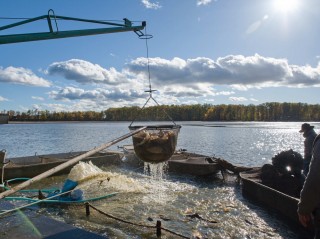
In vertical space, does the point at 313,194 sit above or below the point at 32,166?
above

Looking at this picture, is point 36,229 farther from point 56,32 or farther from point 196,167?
point 196,167

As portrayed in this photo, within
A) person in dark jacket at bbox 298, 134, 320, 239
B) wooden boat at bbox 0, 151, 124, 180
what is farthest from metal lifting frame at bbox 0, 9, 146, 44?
person in dark jacket at bbox 298, 134, 320, 239

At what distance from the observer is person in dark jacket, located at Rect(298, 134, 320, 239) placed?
12.6 feet

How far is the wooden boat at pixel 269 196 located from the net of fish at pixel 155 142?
17.2 ft

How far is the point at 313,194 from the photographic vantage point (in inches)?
155

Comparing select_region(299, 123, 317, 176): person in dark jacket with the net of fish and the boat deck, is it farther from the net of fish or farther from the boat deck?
the boat deck

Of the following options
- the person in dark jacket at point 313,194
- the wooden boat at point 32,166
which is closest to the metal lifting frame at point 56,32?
the wooden boat at point 32,166

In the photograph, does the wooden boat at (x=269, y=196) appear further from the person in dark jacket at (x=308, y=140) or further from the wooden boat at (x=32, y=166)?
the wooden boat at (x=32, y=166)

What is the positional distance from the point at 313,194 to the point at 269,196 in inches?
382

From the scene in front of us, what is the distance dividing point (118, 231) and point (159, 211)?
3263 mm

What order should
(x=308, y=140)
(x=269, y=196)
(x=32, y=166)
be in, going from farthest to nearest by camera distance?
(x=32, y=166) < (x=269, y=196) < (x=308, y=140)

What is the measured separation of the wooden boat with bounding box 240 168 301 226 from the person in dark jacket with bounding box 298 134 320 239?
7364 mm

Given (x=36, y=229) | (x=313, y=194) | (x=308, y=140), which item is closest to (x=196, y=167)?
(x=308, y=140)

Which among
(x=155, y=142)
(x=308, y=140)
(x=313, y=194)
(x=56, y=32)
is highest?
(x=56, y=32)
